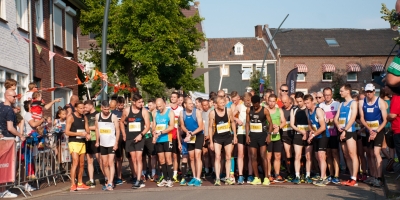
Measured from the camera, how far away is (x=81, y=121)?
14219 mm

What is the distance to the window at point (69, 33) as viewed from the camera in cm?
2634

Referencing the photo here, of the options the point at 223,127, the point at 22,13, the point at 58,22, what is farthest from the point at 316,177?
the point at 58,22

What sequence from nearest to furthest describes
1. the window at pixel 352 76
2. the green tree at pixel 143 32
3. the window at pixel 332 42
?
the green tree at pixel 143 32, the window at pixel 352 76, the window at pixel 332 42

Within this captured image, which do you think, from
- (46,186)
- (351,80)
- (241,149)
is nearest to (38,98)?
(46,186)

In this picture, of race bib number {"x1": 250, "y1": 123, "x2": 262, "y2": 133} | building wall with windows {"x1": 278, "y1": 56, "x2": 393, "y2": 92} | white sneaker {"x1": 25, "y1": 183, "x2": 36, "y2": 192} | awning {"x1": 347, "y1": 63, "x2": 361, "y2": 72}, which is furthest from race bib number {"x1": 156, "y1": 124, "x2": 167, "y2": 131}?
awning {"x1": 347, "y1": 63, "x2": 361, "y2": 72}

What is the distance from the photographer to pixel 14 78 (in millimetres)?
19875

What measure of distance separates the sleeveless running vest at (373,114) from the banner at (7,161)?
7155 millimetres

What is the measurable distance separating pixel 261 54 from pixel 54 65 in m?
53.4

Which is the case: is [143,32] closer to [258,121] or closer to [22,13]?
[22,13]

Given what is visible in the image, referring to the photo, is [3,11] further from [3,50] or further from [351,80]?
[351,80]

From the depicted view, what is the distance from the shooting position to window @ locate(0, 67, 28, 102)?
18641mm

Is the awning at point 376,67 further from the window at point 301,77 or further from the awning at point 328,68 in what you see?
the window at point 301,77

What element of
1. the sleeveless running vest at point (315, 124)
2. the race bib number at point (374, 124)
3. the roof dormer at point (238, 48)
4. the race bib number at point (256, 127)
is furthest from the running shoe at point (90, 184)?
the roof dormer at point (238, 48)

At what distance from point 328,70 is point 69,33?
49.4 metres
